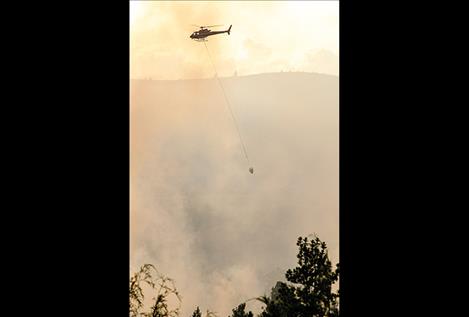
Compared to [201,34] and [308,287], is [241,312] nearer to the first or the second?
[308,287]

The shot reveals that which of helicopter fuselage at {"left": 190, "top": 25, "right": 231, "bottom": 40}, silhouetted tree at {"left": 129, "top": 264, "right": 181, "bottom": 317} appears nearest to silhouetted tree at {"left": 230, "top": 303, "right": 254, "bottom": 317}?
silhouetted tree at {"left": 129, "top": 264, "right": 181, "bottom": 317}

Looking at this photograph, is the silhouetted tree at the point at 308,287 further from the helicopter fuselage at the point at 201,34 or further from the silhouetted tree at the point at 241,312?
the helicopter fuselage at the point at 201,34

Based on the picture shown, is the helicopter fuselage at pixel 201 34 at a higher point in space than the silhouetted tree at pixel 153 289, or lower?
higher

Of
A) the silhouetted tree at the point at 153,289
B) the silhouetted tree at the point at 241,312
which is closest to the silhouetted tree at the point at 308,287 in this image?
the silhouetted tree at the point at 241,312

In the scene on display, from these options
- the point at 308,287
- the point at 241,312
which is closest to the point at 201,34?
the point at 308,287

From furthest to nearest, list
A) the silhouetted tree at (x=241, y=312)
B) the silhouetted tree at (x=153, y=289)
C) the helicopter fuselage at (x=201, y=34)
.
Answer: the helicopter fuselage at (x=201, y=34) < the silhouetted tree at (x=241, y=312) < the silhouetted tree at (x=153, y=289)

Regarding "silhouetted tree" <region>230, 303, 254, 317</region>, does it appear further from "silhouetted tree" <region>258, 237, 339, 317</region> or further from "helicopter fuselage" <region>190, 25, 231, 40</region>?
"helicopter fuselage" <region>190, 25, 231, 40</region>
